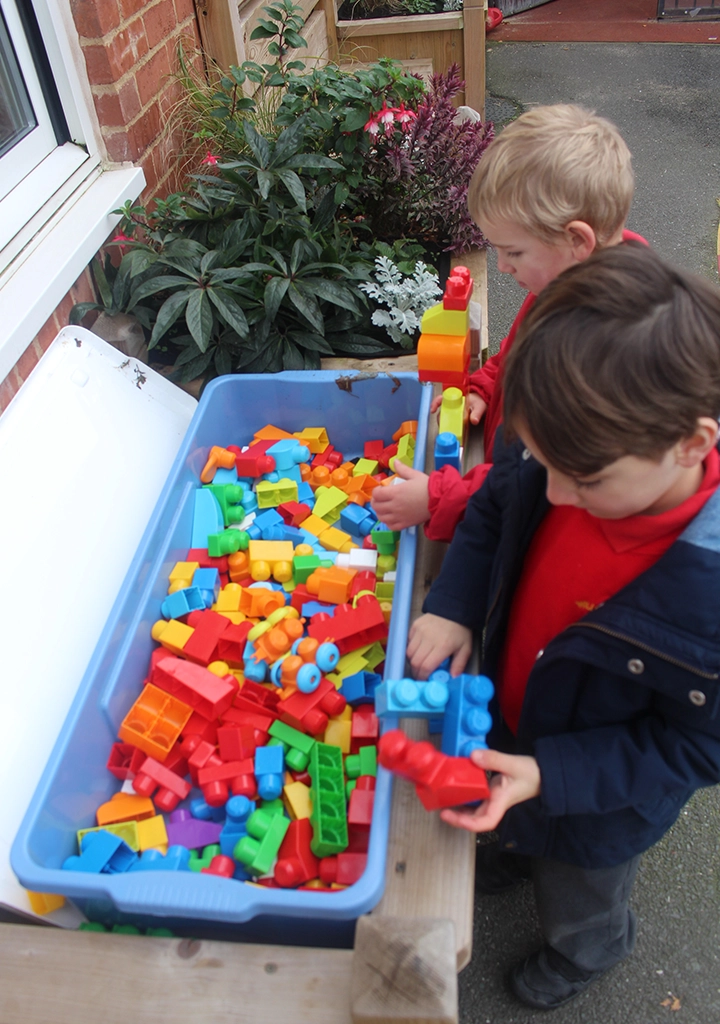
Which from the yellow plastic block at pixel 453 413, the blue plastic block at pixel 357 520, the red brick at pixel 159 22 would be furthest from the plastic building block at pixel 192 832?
the red brick at pixel 159 22

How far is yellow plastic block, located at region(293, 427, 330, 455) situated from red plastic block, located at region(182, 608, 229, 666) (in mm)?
622

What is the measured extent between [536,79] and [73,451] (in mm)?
5342

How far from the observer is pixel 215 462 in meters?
2.01

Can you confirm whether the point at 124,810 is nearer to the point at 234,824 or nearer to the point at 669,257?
the point at 234,824

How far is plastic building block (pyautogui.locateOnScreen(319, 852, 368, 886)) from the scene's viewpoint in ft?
4.07

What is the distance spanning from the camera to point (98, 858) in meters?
1.28

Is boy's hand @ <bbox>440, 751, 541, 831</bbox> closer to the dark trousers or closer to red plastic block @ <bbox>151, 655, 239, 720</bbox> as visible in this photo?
the dark trousers

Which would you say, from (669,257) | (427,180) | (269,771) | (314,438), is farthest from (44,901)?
(669,257)

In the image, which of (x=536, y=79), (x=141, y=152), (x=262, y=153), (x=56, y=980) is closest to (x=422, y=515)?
(x=56, y=980)

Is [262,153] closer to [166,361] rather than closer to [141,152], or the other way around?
[141,152]

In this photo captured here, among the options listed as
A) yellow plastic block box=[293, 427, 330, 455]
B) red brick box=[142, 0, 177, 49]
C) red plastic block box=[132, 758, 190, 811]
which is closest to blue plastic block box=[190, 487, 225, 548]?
yellow plastic block box=[293, 427, 330, 455]

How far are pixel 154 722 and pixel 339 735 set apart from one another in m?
0.35

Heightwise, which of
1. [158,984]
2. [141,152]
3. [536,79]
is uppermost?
[141,152]

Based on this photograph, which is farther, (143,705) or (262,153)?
(262,153)
